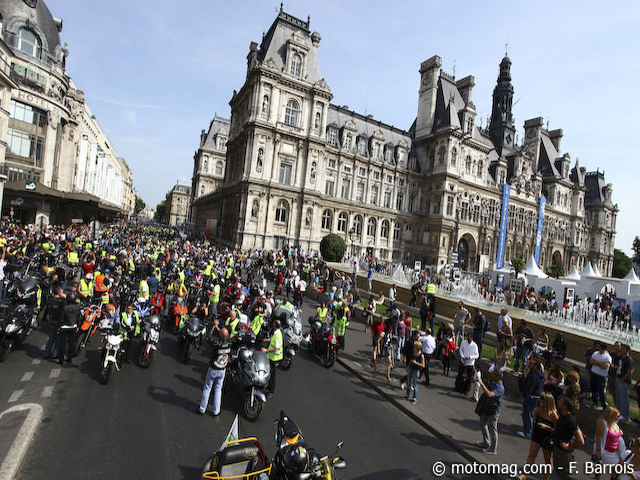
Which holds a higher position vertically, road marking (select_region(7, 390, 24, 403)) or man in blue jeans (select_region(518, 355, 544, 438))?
man in blue jeans (select_region(518, 355, 544, 438))

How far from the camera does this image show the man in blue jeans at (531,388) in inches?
299

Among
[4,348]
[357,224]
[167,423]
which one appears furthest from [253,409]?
[357,224]

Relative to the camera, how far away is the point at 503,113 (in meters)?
62.6

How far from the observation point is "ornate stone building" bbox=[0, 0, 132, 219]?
118ft

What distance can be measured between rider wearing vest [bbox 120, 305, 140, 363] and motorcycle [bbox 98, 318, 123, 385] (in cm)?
21

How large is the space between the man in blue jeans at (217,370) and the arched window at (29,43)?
1828 inches

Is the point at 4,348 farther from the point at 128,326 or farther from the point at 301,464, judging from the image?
the point at 301,464

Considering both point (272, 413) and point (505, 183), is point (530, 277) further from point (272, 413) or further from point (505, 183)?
point (505, 183)

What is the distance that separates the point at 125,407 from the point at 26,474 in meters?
2.11

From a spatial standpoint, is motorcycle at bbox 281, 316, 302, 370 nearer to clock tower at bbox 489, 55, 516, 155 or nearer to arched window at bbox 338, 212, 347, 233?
arched window at bbox 338, 212, 347, 233

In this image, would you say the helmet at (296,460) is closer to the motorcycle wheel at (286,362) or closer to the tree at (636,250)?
the motorcycle wheel at (286,362)

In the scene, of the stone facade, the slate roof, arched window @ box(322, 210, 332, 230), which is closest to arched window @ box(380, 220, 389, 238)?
arched window @ box(322, 210, 332, 230)

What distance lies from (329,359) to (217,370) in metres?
4.89

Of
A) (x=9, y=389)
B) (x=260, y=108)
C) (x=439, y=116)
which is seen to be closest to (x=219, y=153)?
(x=260, y=108)
